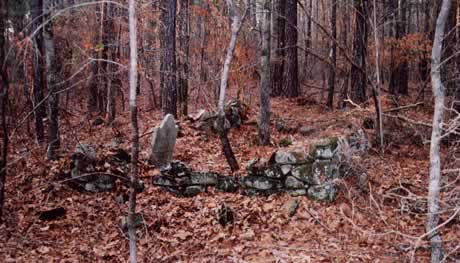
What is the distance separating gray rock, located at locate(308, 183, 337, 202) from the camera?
20.7ft

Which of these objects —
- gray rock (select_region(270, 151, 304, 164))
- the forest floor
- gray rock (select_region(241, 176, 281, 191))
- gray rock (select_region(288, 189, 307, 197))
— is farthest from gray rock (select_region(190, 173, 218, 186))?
gray rock (select_region(288, 189, 307, 197))

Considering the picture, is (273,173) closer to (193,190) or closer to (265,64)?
(193,190)

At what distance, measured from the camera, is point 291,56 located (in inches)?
506

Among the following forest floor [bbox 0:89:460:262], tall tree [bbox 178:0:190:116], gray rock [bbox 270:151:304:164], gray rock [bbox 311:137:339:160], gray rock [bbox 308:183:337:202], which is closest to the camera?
forest floor [bbox 0:89:460:262]

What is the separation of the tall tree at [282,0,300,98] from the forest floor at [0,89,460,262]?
5609 millimetres

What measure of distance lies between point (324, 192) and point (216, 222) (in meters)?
1.82

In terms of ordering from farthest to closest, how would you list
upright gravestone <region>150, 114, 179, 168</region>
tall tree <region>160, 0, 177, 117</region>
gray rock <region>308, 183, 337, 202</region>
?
1. tall tree <region>160, 0, 177, 117</region>
2. upright gravestone <region>150, 114, 179, 168</region>
3. gray rock <region>308, 183, 337, 202</region>

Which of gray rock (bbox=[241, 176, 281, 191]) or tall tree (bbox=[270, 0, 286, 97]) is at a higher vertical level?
tall tree (bbox=[270, 0, 286, 97])

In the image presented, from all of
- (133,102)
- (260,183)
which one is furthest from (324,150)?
(133,102)

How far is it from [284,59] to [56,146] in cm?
846

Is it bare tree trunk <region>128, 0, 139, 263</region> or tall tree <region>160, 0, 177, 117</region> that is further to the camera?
tall tree <region>160, 0, 177, 117</region>

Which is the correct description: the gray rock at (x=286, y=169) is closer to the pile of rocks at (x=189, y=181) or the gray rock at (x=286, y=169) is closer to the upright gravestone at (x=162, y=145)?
the pile of rocks at (x=189, y=181)

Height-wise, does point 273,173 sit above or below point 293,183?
above

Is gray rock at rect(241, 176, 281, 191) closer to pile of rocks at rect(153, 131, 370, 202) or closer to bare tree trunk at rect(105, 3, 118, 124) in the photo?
pile of rocks at rect(153, 131, 370, 202)
